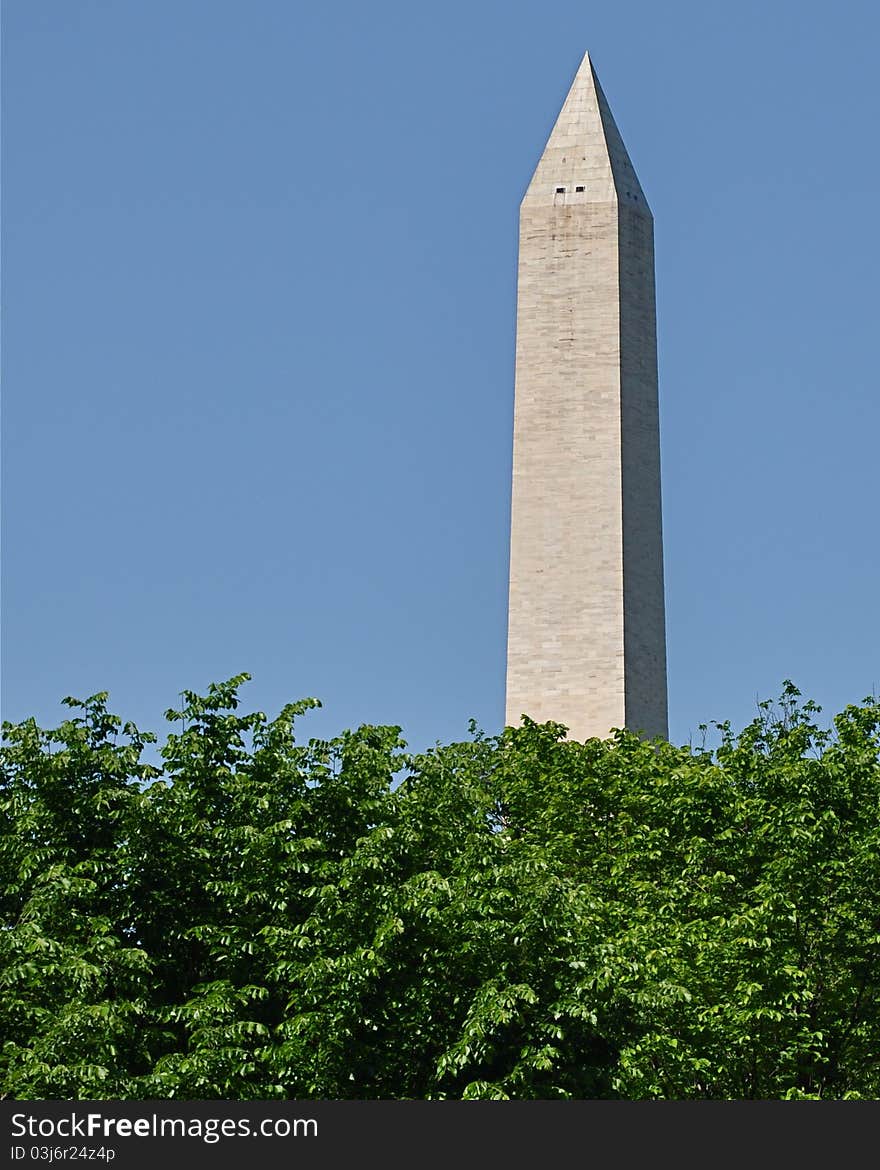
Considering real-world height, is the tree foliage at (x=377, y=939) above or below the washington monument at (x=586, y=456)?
below

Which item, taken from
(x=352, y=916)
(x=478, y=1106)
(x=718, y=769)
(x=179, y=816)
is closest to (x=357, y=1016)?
(x=352, y=916)

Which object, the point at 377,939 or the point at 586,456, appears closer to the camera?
the point at 377,939

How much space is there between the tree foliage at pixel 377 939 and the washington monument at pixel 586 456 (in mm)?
20291

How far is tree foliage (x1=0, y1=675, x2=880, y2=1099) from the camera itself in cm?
2412

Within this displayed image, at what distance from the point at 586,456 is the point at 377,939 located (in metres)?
30.3

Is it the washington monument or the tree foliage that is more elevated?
the washington monument

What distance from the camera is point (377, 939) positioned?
24.5 meters

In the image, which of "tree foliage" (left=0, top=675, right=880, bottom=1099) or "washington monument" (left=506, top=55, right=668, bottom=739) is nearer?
"tree foliage" (left=0, top=675, right=880, bottom=1099)

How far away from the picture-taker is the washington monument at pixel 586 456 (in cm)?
5231

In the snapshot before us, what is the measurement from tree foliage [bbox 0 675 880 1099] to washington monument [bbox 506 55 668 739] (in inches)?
799

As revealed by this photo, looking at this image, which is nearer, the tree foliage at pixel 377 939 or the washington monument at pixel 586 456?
the tree foliage at pixel 377 939

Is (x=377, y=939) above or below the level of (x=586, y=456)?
below

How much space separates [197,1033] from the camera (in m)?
23.6

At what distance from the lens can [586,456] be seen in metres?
53.5
